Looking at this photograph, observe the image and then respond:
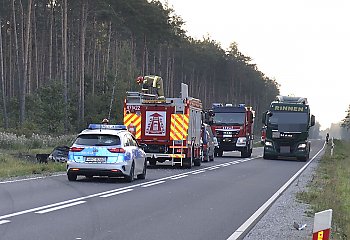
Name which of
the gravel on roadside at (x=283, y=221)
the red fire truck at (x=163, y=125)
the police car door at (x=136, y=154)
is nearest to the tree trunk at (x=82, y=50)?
the red fire truck at (x=163, y=125)

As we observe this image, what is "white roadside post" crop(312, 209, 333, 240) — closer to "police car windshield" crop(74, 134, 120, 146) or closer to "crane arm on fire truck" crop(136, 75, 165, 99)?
"police car windshield" crop(74, 134, 120, 146)

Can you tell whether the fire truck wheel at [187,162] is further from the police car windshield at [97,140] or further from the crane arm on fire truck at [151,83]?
the police car windshield at [97,140]

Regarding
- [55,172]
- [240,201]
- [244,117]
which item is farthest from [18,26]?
[240,201]

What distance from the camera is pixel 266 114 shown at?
42219 mm

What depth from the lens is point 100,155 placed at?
20609mm

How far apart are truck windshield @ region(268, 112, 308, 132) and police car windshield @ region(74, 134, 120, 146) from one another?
885 inches

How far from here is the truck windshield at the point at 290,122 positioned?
41.9 metres

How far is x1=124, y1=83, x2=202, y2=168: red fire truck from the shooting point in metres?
29.9

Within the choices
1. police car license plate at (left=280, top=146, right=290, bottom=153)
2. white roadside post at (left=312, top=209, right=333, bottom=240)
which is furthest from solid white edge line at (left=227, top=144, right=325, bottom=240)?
police car license plate at (left=280, top=146, right=290, bottom=153)

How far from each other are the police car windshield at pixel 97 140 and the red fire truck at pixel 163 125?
8.95 metres

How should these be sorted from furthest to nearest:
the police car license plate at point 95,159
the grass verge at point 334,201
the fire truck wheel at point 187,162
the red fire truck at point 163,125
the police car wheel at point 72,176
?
1. the fire truck wheel at point 187,162
2. the red fire truck at point 163,125
3. the police car wheel at point 72,176
4. the police car license plate at point 95,159
5. the grass verge at point 334,201

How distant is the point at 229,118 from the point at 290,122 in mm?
4548

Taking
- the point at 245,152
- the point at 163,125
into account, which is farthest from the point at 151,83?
the point at 245,152

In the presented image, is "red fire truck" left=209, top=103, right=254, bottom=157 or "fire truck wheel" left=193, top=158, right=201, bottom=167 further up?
"red fire truck" left=209, top=103, right=254, bottom=157
